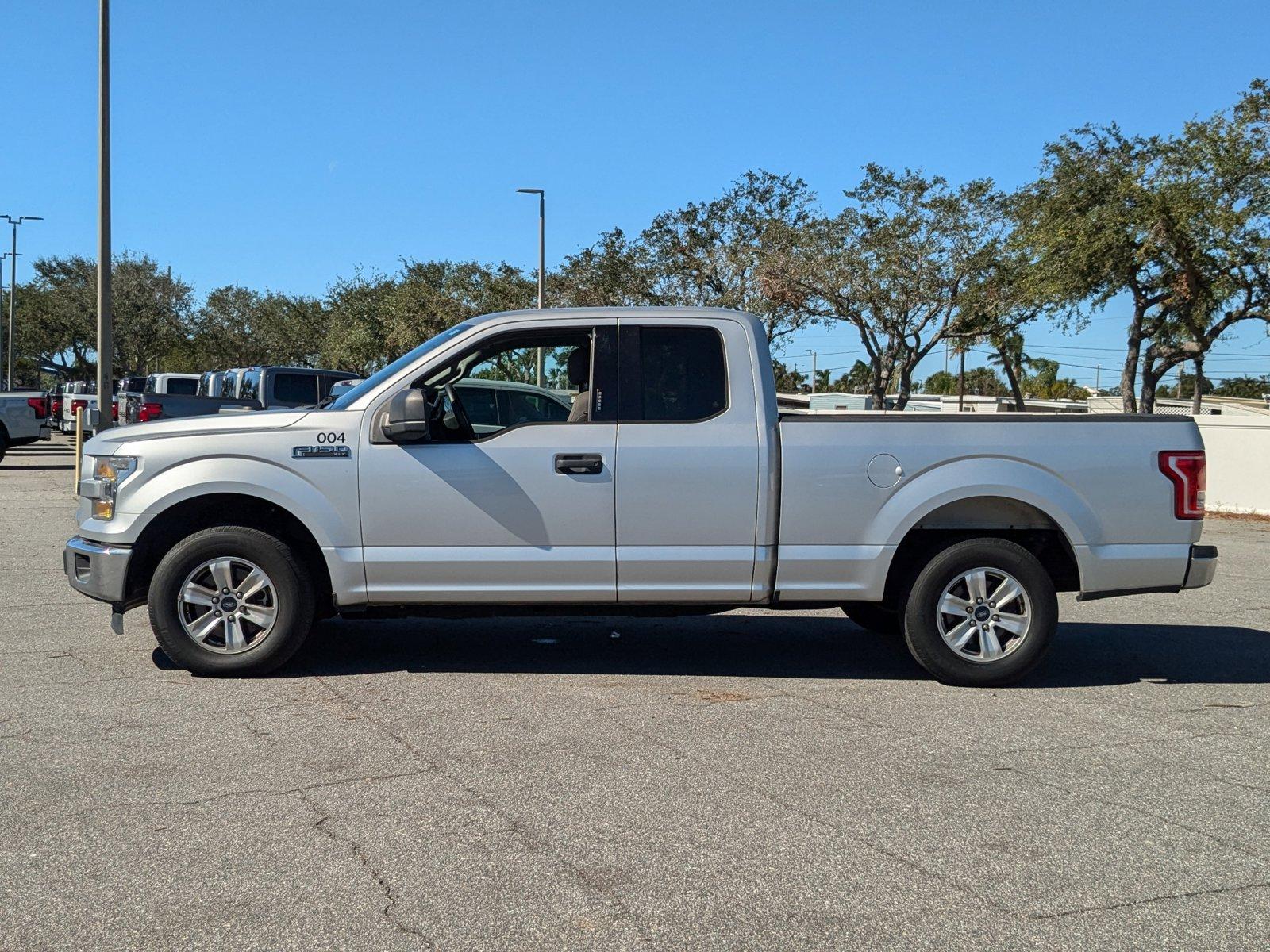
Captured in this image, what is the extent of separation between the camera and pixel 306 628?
21.9 feet

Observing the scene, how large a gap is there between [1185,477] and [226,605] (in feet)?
17.4

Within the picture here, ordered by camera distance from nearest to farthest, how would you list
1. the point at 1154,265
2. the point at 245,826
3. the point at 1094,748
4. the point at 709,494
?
the point at 245,826, the point at 1094,748, the point at 709,494, the point at 1154,265

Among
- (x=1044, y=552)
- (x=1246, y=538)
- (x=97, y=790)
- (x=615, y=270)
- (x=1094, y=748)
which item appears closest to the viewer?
(x=97, y=790)

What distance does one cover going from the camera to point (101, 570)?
21.9ft

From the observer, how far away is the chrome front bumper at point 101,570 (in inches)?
261

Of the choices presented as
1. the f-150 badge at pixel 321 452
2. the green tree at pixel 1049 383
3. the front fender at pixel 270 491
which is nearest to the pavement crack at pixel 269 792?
the front fender at pixel 270 491

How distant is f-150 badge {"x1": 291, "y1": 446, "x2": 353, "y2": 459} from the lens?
6625mm

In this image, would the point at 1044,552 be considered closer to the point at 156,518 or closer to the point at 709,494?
the point at 709,494

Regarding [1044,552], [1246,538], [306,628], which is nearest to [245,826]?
[306,628]

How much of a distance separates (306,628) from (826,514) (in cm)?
290

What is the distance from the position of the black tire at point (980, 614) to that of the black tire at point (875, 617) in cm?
106

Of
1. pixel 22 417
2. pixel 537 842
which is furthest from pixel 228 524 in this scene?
pixel 22 417

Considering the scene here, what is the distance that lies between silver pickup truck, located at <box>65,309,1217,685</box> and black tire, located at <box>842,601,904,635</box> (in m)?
1.11

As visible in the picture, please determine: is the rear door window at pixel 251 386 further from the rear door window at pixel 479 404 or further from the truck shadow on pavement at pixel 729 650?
the rear door window at pixel 479 404
